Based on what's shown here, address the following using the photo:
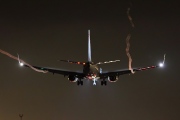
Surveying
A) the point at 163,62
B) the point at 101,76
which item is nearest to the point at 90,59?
the point at 101,76

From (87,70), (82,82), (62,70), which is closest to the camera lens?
(87,70)

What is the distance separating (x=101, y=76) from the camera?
308 feet

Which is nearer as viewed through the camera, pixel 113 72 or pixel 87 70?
pixel 87 70

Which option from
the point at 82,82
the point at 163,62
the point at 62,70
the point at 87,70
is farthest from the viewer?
the point at 82,82

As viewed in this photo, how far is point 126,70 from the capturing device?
96.4 meters

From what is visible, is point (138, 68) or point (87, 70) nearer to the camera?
point (87, 70)

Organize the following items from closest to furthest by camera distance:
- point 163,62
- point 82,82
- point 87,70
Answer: point 163,62 < point 87,70 < point 82,82

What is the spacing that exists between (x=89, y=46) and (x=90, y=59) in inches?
247

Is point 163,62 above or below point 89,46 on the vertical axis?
below

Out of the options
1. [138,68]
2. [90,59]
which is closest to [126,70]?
[138,68]

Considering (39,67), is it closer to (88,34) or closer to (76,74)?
(76,74)

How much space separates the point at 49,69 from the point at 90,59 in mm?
10199

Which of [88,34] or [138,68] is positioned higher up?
[88,34]

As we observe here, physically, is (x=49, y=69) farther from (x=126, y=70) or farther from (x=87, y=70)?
(x=126, y=70)
